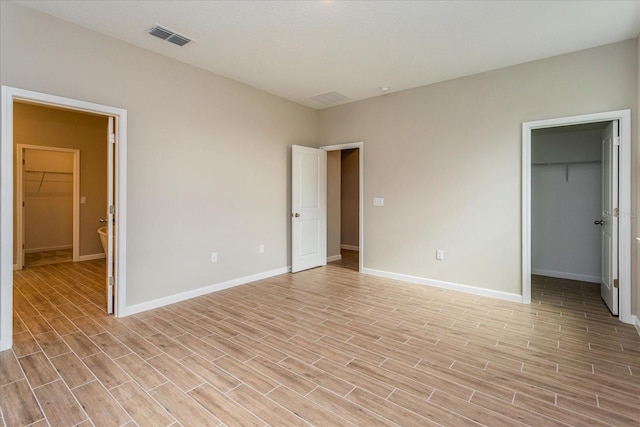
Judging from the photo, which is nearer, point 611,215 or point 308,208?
point 611,215

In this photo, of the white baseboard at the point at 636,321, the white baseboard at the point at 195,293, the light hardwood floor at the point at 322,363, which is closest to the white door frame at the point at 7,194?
the light hardwood floor at the point at 322,363

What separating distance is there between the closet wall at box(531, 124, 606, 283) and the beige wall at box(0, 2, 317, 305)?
408 cm

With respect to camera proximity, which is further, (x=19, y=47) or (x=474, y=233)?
(x=474, y=233)

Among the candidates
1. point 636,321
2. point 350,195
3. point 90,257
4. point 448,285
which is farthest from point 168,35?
point 350,195

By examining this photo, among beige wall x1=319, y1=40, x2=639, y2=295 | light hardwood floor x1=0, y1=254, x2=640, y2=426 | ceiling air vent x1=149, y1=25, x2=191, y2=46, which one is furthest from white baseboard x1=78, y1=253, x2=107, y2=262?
beige wall x1=319, y1=40, x2=639, y2=295

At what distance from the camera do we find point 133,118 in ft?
10.8

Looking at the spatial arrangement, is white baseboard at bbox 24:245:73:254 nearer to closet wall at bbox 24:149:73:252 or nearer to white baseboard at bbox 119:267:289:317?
closet wall at bbox 24:149:73:252

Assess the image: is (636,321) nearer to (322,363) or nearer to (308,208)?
(322,363)

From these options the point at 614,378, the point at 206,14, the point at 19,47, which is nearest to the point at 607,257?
the point at 614,378

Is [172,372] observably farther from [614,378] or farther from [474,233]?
[474,233]

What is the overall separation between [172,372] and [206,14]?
2.89 m

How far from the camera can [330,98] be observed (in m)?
4.98

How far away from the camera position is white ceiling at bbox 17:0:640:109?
260 cm

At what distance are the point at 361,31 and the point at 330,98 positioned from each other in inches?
79.3
